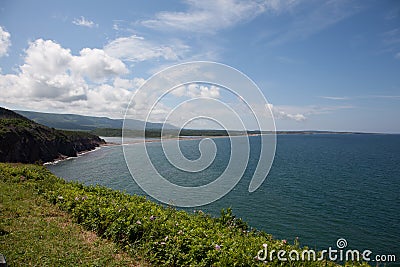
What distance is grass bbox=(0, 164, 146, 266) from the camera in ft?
16.2

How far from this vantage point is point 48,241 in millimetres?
5738

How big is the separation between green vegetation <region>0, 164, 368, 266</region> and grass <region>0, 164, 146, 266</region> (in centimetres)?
1

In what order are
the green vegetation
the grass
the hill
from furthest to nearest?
the hill, the grass, the green vegetation

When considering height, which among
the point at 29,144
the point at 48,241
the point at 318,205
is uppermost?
the point at 48,241

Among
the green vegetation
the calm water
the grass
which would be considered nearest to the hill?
the calm water

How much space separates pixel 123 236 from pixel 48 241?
4.97 ft

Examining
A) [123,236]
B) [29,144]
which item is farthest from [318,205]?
[29,144]

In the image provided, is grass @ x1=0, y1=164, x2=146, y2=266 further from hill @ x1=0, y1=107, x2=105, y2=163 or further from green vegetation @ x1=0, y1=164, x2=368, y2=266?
hill @ x1=0, y1=107, x2=105, y2=163

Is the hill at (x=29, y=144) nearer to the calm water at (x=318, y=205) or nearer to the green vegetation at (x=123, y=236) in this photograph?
the calm water at (x=318, y=205)

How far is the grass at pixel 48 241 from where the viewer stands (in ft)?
16.2

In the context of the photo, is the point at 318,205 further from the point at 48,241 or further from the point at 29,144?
the point at 29,144

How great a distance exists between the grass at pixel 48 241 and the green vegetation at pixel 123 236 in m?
0.01

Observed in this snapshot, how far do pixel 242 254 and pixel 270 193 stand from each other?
79.9ft

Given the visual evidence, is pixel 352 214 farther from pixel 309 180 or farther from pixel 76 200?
pixel 76 200
